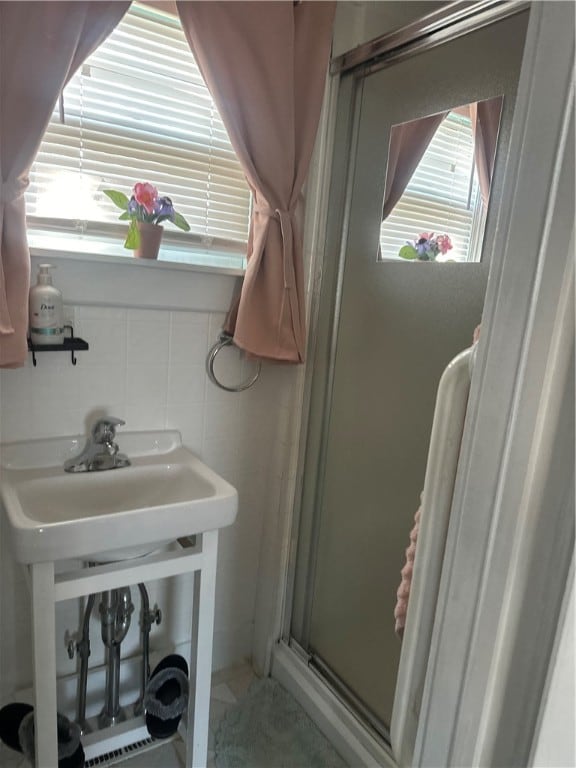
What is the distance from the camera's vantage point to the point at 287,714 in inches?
62.4

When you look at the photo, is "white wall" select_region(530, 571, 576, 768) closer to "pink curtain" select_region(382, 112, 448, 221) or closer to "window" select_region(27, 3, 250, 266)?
"pink curtain" select_region(382, 112, 448, 221)

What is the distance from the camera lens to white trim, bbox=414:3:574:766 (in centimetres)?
37

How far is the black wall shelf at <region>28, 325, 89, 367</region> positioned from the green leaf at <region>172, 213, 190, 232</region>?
0.39 meters

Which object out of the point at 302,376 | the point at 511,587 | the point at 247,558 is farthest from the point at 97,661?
the point at 511,587

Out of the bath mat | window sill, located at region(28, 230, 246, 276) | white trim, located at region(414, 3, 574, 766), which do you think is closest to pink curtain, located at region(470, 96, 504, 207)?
window sill, located at region(28, 230, 246, 276)

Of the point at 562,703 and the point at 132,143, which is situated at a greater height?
the point at 132,143

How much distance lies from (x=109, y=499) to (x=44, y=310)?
50 cm

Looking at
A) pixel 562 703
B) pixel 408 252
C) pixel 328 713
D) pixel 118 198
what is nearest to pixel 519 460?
pixel 562 703

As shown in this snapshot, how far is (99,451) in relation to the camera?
1338 millimetres

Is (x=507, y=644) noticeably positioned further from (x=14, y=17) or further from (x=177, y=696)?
(x=14, y=17)

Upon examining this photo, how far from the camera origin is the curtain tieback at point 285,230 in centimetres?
143

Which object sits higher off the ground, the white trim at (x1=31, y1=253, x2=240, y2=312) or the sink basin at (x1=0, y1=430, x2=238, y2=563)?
the white trim at (x1=31, y1=253, x2=240, y2=312)

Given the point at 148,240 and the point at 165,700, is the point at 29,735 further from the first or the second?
the point at 148,240

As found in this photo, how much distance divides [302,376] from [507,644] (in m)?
1.23
